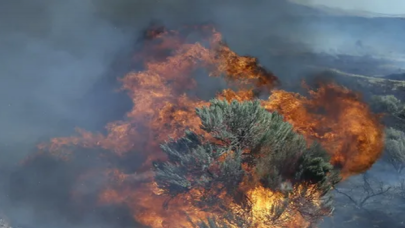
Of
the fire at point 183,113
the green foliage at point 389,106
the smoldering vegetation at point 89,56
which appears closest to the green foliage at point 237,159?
the fire at point 183,113

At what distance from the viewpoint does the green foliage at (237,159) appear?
25.9 feet

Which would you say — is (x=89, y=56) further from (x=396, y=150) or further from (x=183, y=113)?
(x=396, y=150)

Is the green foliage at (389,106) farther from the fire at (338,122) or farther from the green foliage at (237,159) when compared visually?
the green foliage at (237,159)

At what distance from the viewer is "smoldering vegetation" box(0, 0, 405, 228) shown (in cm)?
933

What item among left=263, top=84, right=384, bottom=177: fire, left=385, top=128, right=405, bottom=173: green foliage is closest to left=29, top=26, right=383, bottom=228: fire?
left=263, top=84, right=384, bottom=177: fire

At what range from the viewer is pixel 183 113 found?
31.3 feet

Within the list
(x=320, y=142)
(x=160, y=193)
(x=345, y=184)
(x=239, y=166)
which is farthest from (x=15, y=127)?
(x=345, y=184)

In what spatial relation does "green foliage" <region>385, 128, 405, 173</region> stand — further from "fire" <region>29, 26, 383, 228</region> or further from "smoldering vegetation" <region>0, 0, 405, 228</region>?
"smoldering vegetation" <region>0, 0, 405, 228</region>

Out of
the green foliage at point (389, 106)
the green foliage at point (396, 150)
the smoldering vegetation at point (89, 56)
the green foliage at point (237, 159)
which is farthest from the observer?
the smoldering vegetation at point (89, 56)

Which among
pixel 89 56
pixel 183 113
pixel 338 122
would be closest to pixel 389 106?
pixel 338 122

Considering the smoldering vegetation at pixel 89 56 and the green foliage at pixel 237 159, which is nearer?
the green foliage at pixel 237 159

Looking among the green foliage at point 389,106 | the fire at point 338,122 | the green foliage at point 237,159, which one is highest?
the green foliage at point 389,106

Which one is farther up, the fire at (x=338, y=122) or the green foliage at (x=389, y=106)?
the green foliage at (x=389, y=106)

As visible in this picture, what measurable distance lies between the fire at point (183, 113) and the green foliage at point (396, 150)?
0.18 m
